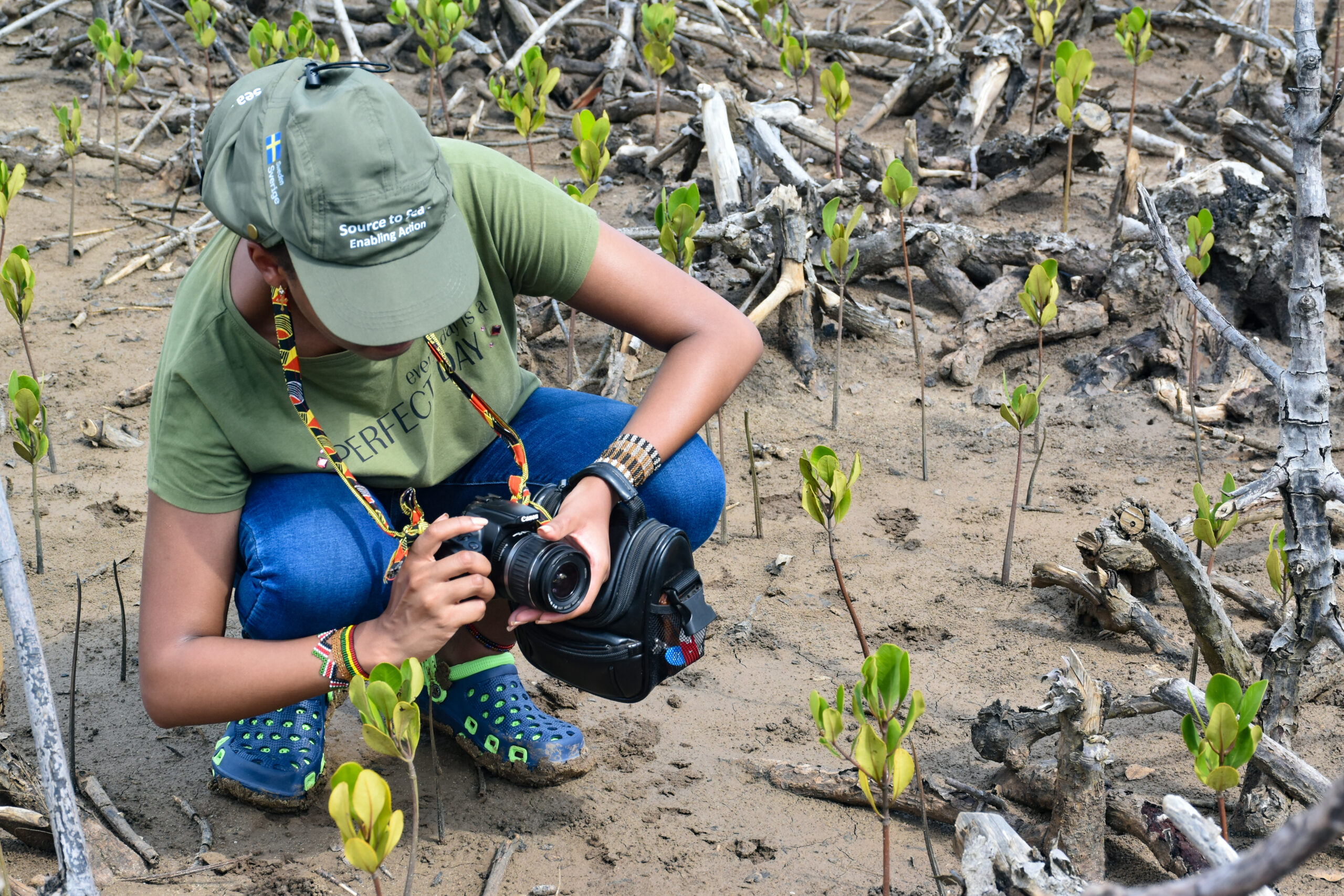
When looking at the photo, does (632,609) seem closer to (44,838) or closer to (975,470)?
(44,838)

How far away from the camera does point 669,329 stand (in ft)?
7.55

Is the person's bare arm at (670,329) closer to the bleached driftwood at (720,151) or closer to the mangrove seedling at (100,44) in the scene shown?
the bleached driftwood at (720,151)

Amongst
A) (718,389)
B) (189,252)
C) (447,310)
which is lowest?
(189,252)

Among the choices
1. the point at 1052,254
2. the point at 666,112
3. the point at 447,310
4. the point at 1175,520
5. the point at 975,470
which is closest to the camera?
the point at 447,310

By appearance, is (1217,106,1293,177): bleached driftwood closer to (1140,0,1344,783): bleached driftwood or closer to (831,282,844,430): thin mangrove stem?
(831,282,844,430): thin mangrove stem

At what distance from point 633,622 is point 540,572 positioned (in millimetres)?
264

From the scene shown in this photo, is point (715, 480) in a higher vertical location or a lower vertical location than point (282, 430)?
lower

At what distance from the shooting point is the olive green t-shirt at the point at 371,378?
1.92m

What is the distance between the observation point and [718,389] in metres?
2.29

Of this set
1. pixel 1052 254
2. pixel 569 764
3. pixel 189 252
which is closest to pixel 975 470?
pixel 1052 254

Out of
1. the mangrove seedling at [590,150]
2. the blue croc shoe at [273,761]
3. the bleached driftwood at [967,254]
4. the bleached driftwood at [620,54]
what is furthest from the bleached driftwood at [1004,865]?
the bleached driftwood at [620,54]

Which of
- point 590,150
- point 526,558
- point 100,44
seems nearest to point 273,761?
point 526,558

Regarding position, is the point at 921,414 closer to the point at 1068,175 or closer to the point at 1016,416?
the point at 1016,416

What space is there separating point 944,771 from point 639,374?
1927 millimetres
